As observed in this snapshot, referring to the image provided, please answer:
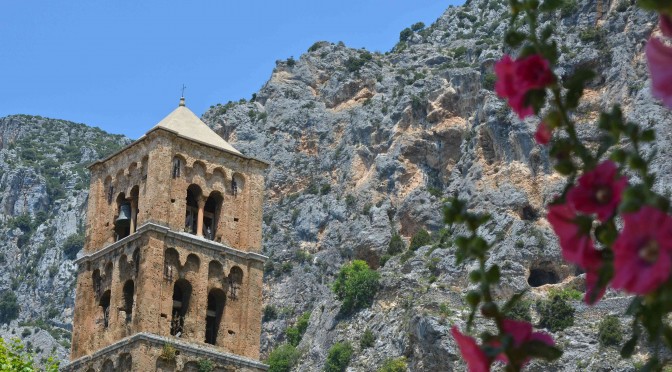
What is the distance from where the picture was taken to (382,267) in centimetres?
8938

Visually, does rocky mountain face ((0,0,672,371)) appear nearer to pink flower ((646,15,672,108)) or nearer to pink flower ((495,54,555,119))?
pink flower ((495,54,555,119))

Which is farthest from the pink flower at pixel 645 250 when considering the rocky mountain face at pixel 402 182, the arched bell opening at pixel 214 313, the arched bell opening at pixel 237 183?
the rocky mountain face at pixel 402 182

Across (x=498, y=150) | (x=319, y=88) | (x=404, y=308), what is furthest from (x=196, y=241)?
(x=319, y=88)

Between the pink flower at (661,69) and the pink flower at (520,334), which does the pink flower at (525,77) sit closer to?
the pink flower at (661,69)

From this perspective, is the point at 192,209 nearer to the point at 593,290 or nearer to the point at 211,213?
the point at 211,213

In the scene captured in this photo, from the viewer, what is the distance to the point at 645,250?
9.46 feet

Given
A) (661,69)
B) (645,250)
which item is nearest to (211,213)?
(661,69)

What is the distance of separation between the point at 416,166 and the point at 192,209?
60605 mm

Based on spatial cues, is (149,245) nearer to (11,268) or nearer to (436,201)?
(436,201)

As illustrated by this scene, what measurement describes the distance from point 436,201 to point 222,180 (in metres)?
56.3

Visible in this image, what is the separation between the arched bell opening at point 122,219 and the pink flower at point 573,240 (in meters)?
31.7

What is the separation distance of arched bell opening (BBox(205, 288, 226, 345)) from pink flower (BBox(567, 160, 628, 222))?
96.5 ft

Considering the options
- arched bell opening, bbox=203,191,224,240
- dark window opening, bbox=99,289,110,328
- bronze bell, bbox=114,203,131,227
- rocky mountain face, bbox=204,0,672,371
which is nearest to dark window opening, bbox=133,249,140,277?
dark window opening, bbox=99,289,110,328

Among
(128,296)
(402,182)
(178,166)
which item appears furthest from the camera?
(402,182)
